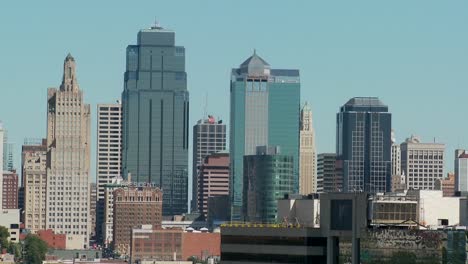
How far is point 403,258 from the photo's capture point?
358ft

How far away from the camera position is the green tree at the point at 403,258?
355ft

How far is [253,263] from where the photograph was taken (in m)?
120

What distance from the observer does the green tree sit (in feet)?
355

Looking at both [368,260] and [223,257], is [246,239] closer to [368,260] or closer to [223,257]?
[223,257]

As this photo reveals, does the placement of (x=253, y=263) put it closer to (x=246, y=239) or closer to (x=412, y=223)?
(x=246, y=239)

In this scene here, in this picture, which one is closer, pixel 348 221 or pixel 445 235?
pixel 445 235

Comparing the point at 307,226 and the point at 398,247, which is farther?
the point at 307,226

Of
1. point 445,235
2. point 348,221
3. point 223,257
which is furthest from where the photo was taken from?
point 223,257

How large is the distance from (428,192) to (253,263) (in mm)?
9445

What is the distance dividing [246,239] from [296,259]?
448 cm

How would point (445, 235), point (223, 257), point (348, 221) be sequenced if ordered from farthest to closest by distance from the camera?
point (223, 257) < point (348, 221) < point (445, 235)

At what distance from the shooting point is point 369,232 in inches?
4400

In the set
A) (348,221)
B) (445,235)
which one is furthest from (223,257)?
(445,235)

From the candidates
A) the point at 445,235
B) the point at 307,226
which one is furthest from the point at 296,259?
the point at 445,235
